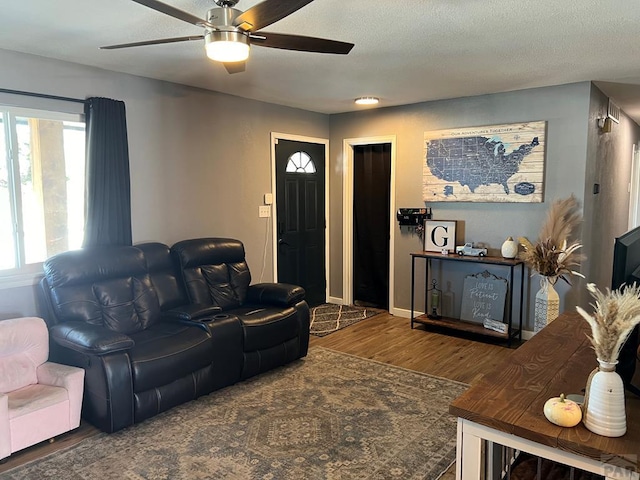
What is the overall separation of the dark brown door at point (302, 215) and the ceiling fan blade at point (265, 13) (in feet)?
10.1

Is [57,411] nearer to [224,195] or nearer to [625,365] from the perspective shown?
[224,195]

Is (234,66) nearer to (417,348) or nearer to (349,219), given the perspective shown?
(417,348)

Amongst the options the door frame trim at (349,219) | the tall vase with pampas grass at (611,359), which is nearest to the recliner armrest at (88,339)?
the tall vase with pampas grass at (611,359)

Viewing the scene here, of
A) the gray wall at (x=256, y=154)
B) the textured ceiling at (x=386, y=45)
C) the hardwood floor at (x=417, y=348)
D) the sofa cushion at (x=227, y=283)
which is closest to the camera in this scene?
the textured ceiling at (x=386, y=45)

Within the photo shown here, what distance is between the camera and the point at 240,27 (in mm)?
2129

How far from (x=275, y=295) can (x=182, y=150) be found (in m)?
1.58

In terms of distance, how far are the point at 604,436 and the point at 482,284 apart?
3.47 m

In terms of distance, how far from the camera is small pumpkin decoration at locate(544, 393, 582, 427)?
1.39 meters

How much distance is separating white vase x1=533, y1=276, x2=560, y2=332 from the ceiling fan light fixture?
3092 mm

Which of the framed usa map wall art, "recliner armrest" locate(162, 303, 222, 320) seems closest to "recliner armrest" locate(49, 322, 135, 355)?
"recliner armrest" locate(162, 303, 222, 320)

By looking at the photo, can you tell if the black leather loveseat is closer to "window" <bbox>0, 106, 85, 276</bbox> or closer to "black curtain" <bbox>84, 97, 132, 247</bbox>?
"black curtain" <bbox>84, 97, 132, 247</bbox>

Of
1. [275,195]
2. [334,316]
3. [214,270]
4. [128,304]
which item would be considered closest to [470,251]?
[334,316]

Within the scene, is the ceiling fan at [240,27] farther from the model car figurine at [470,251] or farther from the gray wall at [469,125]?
the model car figurine at [470,251]

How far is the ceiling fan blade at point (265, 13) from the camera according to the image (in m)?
1.89
